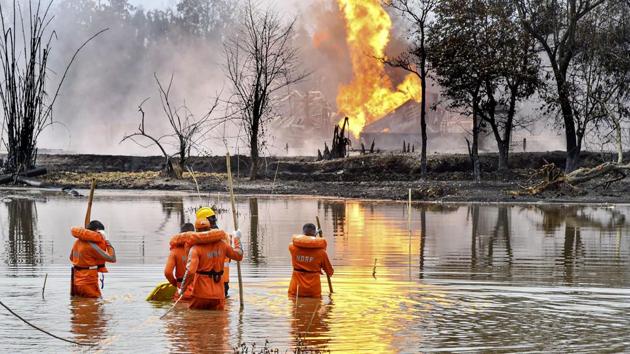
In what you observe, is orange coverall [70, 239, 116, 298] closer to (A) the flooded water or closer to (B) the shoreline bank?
(A) the flooded water

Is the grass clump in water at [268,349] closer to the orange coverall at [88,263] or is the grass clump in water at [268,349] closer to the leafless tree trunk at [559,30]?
the orange coverall at [88,263]

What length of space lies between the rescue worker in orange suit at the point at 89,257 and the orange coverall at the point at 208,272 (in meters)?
1.74

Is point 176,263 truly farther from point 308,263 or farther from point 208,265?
point 308,263

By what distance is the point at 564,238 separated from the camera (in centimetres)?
2816

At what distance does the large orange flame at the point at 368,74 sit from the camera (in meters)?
67.1

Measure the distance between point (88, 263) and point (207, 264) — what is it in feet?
7.42

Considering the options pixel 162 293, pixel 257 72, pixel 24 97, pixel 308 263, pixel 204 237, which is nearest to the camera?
pixel 204 237

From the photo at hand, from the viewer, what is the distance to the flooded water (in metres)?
13.8

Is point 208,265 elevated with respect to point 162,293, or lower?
elevated

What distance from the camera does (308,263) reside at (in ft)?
55.2

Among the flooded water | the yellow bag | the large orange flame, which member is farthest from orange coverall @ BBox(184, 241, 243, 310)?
the large orange flame

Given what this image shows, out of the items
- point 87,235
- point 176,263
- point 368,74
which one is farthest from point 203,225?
point 368,74

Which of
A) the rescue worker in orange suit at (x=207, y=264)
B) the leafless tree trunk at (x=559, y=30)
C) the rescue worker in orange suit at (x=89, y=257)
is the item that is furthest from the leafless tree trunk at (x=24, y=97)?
the leafless tree trunk at (x=559, y=30)

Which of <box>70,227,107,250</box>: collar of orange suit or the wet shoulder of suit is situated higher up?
<box>70,227,107,250</box>: collar of orange suit
